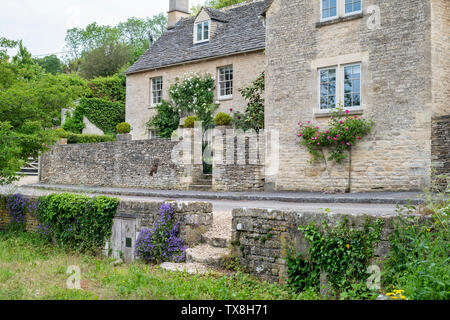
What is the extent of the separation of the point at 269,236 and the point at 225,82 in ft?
56.9

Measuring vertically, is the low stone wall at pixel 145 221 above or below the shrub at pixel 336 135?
below

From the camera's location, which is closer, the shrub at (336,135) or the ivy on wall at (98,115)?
the shrub at (336,135)

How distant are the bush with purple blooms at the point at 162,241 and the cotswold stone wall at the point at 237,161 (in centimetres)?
891

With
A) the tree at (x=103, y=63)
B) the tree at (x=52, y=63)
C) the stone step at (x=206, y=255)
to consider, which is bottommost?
the stone step at (x=206, y=255)

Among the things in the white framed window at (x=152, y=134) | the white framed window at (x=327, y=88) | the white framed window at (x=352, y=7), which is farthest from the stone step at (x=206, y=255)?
the white framed window at (x=152, y=134)

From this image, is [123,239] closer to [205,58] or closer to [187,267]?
[187,267]

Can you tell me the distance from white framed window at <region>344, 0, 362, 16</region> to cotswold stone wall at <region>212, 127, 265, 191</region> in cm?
528

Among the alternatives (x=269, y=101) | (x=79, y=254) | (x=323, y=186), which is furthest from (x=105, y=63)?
(x=79, y=254)

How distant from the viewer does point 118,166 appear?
70.6ft

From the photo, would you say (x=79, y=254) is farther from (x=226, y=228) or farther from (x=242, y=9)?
(x=242, y=9)

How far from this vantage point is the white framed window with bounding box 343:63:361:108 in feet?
50.4

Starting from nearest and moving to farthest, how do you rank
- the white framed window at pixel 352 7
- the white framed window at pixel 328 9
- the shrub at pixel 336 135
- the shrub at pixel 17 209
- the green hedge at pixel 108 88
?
the shrub at pixel 17 209 → the shrub at pixel 336 135 → the white framed window at pixel 352 7 → the white framed window at pixel 328 9 → the green hedge at pixel 108 88

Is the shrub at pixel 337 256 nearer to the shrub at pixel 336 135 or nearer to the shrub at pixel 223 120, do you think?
the shrub at pixel 336 135

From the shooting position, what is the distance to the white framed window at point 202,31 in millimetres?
25062
